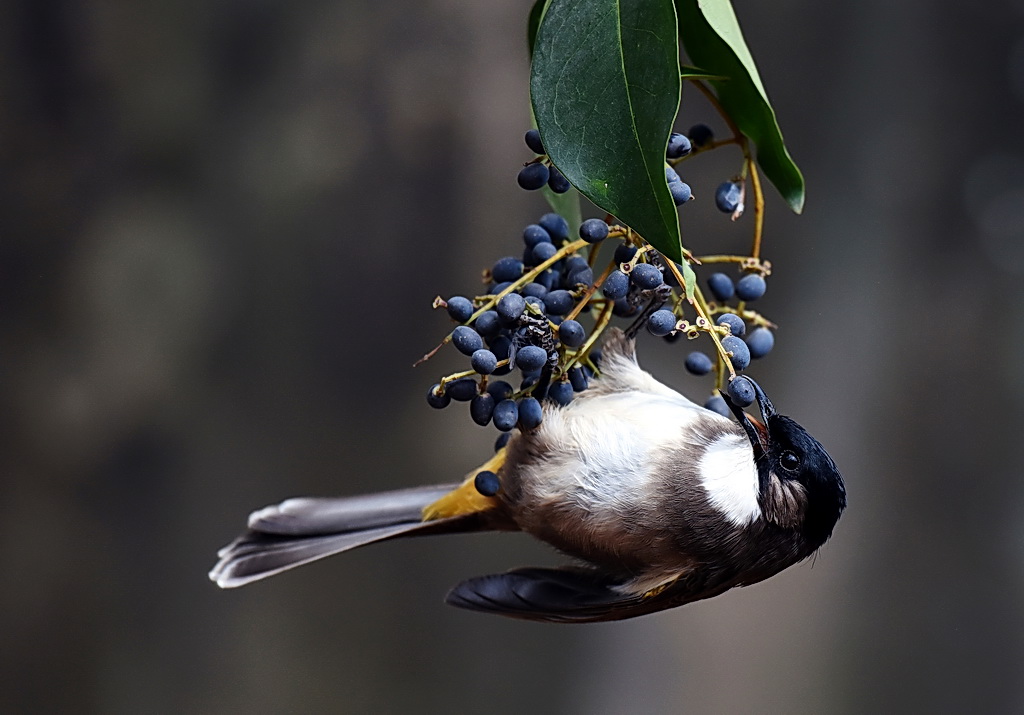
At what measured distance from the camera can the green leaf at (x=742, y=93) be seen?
630mm

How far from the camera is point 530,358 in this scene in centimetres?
64

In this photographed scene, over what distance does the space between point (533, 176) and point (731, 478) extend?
33cm

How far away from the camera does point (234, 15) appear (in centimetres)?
154

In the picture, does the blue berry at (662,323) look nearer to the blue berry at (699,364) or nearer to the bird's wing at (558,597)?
the blue berry at (699,364)

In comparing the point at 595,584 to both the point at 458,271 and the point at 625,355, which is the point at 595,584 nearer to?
the point at 625,355

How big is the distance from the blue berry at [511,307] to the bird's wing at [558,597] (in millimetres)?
312

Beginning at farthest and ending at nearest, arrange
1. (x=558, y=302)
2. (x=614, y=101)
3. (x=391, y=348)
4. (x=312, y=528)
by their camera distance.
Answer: (x=391, y=348) < (x=312, y=528) < (x=558, y=302) < (x=614, y=101)

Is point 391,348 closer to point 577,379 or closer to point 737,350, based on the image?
point 577,379

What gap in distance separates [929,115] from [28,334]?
174 cm

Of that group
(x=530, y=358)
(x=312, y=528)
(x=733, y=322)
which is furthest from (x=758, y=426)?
(x=312, y=528)

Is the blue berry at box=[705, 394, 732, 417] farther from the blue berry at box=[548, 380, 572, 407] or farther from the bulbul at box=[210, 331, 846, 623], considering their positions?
the blue berry at box=[548, 380, 572, 407]

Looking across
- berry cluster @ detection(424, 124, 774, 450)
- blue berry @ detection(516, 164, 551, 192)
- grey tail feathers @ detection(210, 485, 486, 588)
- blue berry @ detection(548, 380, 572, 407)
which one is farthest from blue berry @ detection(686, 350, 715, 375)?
grey tail feathers @ detection(210, 485, 486, 588)

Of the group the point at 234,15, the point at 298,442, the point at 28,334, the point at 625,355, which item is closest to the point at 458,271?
the point at 298,442

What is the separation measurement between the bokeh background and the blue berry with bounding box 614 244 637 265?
1082 millimetres
